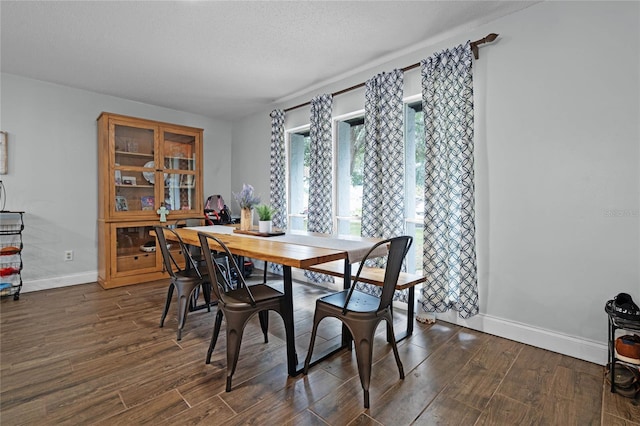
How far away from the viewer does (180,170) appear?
14.6 feet

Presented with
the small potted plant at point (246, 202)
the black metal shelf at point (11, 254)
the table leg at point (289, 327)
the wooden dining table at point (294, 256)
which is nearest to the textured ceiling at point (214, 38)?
the small potted plant at point (246, 202)

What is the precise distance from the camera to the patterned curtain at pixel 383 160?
299cm

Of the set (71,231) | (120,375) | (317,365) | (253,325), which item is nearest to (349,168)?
(253,325)

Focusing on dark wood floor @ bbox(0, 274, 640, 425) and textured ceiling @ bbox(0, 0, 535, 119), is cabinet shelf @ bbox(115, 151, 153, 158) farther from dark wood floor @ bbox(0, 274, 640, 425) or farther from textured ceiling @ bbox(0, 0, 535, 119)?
dark wood floor @ bbox(0, 274, 640, 425)

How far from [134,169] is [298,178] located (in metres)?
2.19

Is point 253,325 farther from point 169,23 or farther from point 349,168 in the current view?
point 169,23

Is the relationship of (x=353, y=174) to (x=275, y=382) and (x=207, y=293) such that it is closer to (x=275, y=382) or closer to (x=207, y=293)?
(x=207, y=293)

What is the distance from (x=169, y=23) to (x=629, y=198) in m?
3.56

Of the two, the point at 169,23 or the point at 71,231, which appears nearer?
the point at 169,23

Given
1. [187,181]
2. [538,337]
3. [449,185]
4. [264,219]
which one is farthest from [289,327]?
[187,181]

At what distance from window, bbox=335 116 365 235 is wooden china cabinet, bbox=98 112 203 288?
223cm

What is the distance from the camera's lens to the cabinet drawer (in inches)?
155

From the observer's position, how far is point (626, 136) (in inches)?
76.8

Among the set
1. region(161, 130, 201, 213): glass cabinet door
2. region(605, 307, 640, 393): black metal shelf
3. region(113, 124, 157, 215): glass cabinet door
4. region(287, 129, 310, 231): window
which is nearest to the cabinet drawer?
region(113, 124, 157, 215): glass cabinet door
